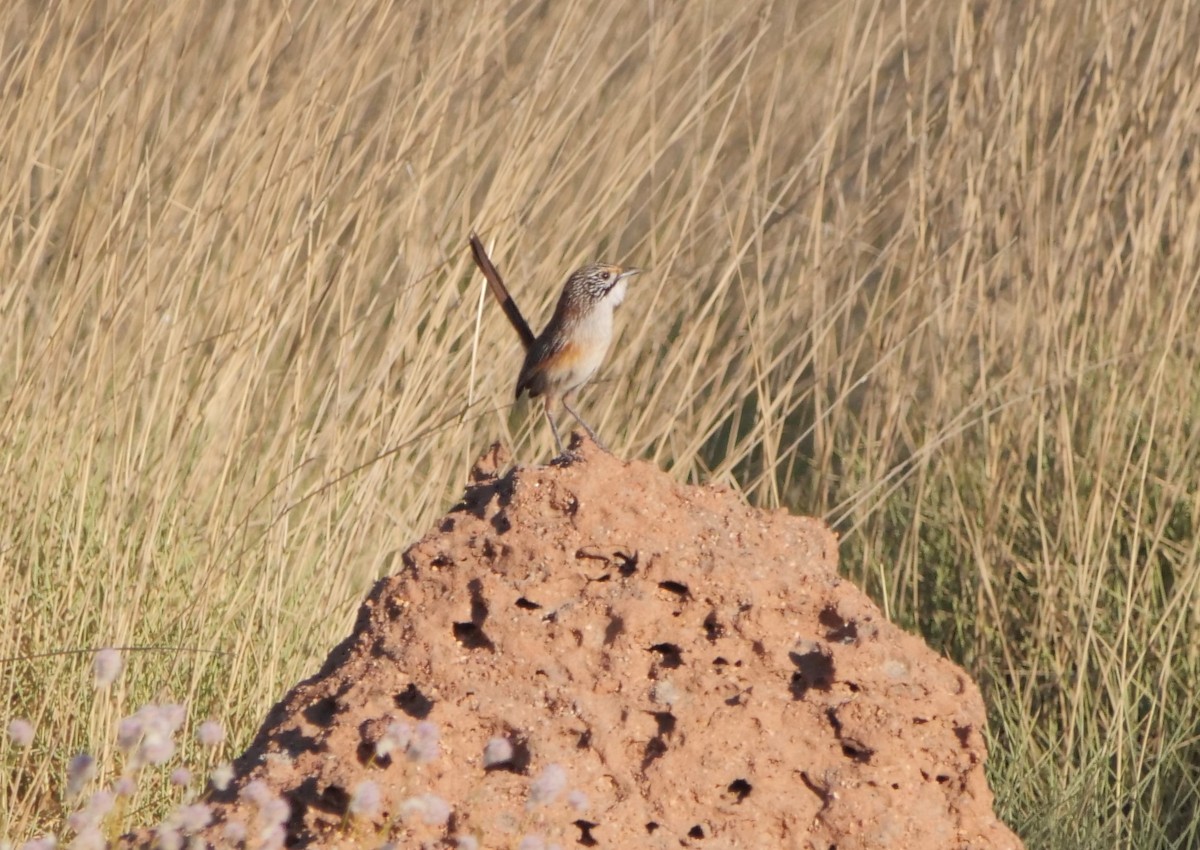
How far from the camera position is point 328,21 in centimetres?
430

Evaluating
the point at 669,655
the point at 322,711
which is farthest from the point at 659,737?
the point at 322,711

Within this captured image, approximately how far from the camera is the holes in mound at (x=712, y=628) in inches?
101

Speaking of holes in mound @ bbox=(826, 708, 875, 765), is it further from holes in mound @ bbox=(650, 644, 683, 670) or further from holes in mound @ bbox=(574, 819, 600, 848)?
holes in mound @ bbox=(574, 819, 600, 848)

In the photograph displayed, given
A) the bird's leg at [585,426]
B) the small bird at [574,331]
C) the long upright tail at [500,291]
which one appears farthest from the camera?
the small bird at [574,331]

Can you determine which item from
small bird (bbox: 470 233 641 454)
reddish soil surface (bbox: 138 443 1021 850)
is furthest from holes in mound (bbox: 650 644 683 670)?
small bird (bbox: 470 233 641 454)

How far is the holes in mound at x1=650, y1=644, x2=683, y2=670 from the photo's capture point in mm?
2543

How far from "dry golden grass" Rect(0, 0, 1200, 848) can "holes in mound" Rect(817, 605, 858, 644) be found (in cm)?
115

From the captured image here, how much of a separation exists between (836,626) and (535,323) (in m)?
2.00

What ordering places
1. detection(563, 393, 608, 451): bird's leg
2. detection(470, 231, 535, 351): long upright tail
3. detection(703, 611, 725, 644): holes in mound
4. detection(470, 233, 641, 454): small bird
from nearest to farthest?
1. detection(703, 611, 725, 644): holes in mound
2. detection(563, 393, 608, 451): bird's leg
3. detection(470, 231, 535, 351): long upright tail
4. detection(470, 233, 641, 454): small bird

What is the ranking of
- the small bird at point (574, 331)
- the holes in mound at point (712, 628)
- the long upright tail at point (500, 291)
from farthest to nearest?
the small bird at point (574, 331), the long upright tail at point (500, 291), the holes in mound at point (712, 628)

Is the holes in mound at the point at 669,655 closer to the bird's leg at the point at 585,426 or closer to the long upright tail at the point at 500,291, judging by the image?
the bird's leg at the point at 585,426

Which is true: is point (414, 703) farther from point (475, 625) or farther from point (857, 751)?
point (857, 751)

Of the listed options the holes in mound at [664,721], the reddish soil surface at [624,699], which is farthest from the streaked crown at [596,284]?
the holes in mound at [664,721]

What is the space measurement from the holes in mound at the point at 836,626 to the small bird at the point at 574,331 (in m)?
1.30
